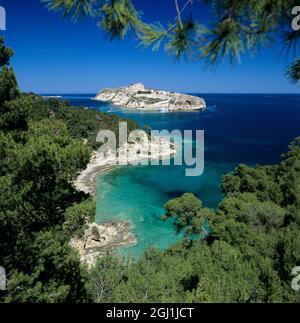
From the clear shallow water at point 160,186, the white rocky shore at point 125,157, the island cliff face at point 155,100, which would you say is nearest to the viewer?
the clear shallow water at point 160,186

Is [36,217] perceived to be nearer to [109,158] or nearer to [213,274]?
[213,274]

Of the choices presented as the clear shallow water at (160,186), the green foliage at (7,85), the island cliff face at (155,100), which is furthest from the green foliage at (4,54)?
the island cliff face at (155,100)

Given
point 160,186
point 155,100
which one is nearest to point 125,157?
point 160,186

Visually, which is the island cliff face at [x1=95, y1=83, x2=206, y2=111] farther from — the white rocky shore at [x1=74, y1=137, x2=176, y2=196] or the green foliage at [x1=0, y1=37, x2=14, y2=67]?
the green foliage at [x1=0, y1=37, x2=14, y2=67]

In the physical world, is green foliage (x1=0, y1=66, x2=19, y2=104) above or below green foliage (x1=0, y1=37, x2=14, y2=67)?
below

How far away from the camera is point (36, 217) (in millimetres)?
7723

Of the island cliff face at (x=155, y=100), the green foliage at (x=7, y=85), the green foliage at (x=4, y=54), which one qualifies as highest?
the island cliff face at (x=155, y=100)

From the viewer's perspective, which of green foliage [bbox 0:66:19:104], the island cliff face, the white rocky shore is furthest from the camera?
the island cliff face

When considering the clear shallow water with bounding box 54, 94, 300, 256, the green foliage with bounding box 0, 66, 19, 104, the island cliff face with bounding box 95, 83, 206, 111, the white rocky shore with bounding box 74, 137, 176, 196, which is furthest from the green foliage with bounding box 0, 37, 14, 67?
the island cliff face with bounding box 95, 83, 206, 111

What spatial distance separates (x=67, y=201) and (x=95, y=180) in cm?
2475

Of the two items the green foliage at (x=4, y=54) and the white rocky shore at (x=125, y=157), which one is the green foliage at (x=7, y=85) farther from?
the white rocky shore at (x=125, y=157)

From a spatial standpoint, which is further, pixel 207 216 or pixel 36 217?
pixel 207 216
